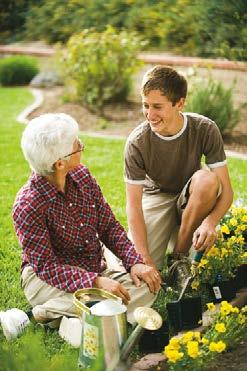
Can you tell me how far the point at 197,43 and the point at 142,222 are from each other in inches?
298

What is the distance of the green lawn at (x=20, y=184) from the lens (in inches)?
131

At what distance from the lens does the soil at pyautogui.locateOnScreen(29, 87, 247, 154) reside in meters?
7.46

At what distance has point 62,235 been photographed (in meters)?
3.58

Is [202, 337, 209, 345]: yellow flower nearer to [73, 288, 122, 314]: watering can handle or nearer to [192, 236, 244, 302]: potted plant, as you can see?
[73, 288, 122, 314]: watering can handle

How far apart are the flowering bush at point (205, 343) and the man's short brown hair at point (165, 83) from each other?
3.82 ft

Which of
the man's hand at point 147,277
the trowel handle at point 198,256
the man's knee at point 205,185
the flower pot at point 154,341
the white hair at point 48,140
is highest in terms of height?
the white hair at point 48,140

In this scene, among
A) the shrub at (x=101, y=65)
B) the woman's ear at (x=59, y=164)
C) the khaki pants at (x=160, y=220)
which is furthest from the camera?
the shrub at (x=101, y=65)

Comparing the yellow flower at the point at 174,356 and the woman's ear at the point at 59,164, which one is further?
the woman's ear at the point at 59,164

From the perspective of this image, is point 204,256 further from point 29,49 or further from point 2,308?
point 29,49

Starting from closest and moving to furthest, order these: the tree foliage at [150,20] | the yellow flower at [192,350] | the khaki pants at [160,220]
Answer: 1. the yellow flower at [192,350]
2. the khaki pants at [160,220]
3. the tree foliage at [150,20]

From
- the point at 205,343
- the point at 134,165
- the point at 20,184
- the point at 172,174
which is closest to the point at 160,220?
the point at 172,174

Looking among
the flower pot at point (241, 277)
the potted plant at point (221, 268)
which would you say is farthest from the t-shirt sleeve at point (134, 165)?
the flower pot at point (241, 277)

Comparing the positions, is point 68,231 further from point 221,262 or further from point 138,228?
point 221,262

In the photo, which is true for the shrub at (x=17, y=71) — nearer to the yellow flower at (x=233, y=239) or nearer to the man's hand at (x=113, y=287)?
the yellow flower at (x=233, y=239)
